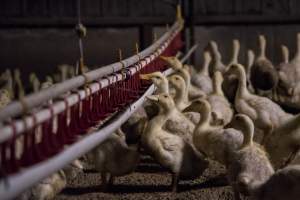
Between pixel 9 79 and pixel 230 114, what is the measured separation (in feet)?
13.0

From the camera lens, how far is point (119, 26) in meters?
13.0

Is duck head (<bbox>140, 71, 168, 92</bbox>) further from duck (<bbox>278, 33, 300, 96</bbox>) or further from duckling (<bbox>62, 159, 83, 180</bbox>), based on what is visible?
duck (<bbox>278, 33, 300, 96</bbox>)

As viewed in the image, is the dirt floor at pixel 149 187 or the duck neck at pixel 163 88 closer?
the dirt floor at pixel 149 187

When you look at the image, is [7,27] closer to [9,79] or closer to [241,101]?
[9,79]

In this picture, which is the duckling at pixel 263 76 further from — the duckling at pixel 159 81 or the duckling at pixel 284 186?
the duckling at pixel 284 186

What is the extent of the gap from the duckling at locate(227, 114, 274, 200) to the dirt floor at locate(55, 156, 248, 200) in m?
0.61

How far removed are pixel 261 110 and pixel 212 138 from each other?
1190mm

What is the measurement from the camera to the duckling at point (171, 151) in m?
5.80

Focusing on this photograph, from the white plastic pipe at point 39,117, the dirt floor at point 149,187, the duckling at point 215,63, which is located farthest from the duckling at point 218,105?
the white plastic pipe at point 39,117

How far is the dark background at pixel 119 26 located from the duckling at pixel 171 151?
6.82 meters

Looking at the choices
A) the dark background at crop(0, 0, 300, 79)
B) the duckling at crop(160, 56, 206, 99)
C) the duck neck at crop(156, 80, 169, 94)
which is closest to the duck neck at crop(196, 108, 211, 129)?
the duck neck at crop(156, 80, 169, 94)

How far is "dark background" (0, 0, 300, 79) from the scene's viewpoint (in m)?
12.8

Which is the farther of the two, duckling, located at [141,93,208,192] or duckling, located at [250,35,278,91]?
duckling, located at [250,35,278,91]

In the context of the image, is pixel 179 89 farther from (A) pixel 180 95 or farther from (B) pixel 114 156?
(B) pixel 114 156
